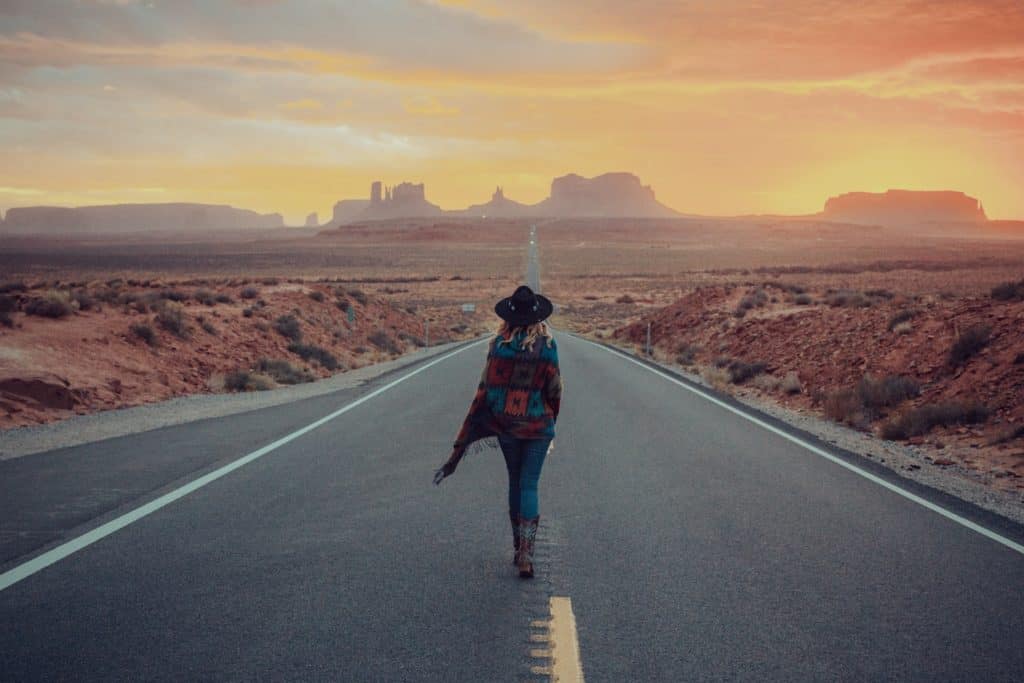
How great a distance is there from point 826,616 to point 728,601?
563 millimetres

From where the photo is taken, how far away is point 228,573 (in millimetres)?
5570

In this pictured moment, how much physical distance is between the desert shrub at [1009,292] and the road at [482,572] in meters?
10.5

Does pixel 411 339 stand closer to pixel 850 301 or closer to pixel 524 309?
pixel 850 301

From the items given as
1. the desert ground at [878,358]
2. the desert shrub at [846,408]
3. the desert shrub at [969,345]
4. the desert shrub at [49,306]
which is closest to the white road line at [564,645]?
the desert ground at [878,358]

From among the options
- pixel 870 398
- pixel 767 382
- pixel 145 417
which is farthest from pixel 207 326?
pixel 870 398

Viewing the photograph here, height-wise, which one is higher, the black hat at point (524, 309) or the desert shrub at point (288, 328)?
the black hat at point (524, 309)

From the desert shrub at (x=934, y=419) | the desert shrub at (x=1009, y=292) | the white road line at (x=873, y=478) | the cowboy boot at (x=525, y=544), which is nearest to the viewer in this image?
the cowboy boot at (x=525, y=544)

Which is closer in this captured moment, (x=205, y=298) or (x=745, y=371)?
(x=745, y=371)

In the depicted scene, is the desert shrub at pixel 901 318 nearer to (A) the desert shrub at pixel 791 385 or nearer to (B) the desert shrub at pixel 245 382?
(A) the desert shrub at pixel 791 385

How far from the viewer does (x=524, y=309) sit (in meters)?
5.54

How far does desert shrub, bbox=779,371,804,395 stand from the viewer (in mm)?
17688

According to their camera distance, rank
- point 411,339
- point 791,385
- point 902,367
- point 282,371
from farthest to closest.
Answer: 1. point 411,339
2. point 282,371
3. point 791,385
4. point 902,367

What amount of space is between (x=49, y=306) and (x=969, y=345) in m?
19.5

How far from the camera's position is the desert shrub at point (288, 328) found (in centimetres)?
2620
